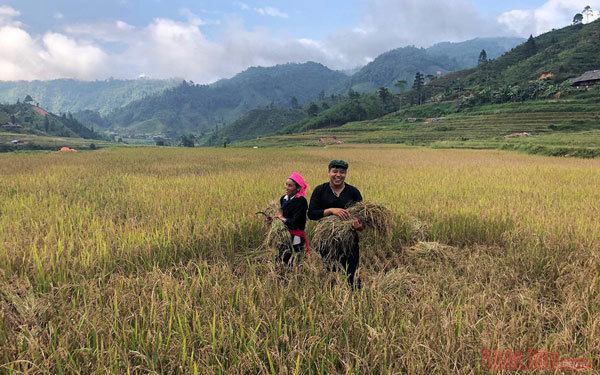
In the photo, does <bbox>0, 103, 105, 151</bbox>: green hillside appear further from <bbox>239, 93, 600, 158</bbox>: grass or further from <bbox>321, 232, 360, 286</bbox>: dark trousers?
<bbox>321, 232, 360, 286</bbox>: dark trousers

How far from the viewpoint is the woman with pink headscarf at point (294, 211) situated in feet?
9.25

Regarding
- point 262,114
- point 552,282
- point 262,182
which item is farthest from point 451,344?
point 262,114

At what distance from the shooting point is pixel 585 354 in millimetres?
1595

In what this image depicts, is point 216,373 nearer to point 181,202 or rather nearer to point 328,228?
point 328,228

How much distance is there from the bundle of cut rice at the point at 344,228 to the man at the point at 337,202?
0.16 ft

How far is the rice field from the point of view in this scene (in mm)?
1554

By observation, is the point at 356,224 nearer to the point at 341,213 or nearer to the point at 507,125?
the point at 341,213

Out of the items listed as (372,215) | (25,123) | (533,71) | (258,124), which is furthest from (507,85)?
(25,123)

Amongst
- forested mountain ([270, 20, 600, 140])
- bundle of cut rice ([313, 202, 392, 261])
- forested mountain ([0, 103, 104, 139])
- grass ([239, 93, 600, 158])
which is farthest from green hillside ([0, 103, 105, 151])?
bundle of cut rice ([313, 202, 392, 261])

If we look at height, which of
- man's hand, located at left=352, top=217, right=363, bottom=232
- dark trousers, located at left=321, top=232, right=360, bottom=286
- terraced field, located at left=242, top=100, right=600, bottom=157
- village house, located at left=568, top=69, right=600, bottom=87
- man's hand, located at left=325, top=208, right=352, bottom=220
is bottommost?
dark trousers, located at left=321, top=232, right=360, bottom=286

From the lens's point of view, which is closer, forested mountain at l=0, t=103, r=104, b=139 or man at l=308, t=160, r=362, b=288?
man at l=308, t=160, r=362, b=288

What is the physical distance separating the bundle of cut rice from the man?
0.16 feet

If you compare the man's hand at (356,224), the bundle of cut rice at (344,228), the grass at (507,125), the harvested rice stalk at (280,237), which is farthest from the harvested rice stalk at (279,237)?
the grass at (507,125)

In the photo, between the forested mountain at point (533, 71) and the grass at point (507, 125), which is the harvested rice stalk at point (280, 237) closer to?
the grass at point (507, 125)
